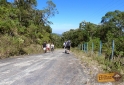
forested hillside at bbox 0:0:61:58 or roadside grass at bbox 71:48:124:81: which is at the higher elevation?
forested hillside at bbox 0:0:61:58

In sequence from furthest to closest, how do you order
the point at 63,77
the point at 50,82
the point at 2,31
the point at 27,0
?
the point at 27,0 < the point at 2,31 < the point at 63,77 < the point at 50,82

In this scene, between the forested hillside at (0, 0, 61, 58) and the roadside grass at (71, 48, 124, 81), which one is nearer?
the roadside grass at (71, 48, 124, 81)

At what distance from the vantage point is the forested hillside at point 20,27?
2177 cm

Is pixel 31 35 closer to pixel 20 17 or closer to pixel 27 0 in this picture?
pixel 20 17

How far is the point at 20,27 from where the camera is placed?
3219 centimetres

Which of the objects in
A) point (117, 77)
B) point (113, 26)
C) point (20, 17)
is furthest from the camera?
point (113, 26)

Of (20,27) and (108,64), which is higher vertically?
(20,27)

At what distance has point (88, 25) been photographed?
8412 centimetres

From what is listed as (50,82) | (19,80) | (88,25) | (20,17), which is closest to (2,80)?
(19,80)

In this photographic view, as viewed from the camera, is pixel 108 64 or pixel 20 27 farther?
pixel 20 27

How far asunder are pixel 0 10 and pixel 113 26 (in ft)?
209

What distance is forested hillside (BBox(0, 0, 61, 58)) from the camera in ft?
71.4

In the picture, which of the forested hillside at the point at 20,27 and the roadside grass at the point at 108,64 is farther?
the forested hillside at the point at 20,27

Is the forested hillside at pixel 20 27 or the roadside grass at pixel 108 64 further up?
the forested hillside at pixel 20 27
